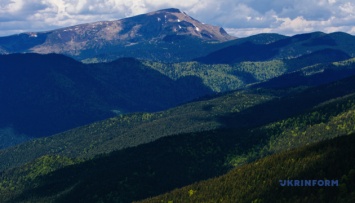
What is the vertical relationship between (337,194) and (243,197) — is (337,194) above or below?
above

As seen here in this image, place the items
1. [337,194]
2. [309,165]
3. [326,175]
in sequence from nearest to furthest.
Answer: [337,194]
[326,175]
[309,165]

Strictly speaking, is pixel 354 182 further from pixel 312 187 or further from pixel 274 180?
pixel 274 180

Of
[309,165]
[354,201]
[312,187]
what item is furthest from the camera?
[309,165]

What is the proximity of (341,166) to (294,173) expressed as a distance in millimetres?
20482

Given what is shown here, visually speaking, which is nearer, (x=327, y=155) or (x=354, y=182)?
(x=354, y=182)

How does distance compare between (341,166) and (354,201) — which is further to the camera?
(341,166)

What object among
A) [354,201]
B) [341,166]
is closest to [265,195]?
[341,166]

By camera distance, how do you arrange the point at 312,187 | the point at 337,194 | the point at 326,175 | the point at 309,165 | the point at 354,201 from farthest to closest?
the point at 309,165, the point at 326,175, the point at 312,187, the point at 337,194, the point at 354,201

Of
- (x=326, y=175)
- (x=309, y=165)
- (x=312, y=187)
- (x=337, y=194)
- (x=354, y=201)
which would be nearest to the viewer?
(x=354, y=201)

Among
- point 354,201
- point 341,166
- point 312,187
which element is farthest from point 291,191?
point 354,201

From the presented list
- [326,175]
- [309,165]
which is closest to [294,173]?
[309,165]

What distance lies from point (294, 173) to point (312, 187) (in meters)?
28.8

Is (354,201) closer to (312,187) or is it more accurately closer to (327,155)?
(312,187)

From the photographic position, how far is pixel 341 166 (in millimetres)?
179625
